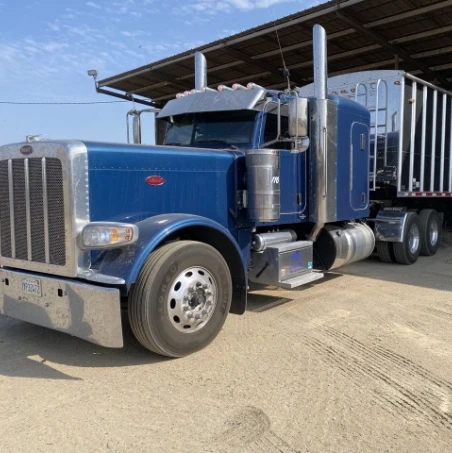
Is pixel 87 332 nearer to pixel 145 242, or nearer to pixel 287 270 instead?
pixel 145 242

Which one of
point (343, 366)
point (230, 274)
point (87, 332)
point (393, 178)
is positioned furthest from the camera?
point (393, 178)

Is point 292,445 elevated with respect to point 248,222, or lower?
lower

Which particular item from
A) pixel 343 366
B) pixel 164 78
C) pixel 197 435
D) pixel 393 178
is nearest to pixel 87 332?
pixel 197 435

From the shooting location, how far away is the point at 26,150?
381 cm

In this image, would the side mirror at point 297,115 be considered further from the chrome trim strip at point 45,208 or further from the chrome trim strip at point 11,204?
the chrome trim strip at point 11,204

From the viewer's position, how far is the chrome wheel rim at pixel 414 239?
27.6 ft

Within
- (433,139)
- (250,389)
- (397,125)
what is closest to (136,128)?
(250,389)

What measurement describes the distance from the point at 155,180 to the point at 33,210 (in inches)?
41.4

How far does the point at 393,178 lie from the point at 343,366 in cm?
517

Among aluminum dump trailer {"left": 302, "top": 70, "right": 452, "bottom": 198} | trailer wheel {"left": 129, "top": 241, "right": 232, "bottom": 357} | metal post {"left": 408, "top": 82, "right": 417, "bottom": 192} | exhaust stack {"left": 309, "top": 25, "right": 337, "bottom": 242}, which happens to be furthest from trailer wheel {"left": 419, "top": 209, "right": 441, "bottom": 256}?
trailer wheel {"left": 129, "top": 241, "right": 232, "bottom": 357}

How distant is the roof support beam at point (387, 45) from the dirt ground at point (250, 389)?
7288 millimetres

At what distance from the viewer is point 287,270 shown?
17.1 ft

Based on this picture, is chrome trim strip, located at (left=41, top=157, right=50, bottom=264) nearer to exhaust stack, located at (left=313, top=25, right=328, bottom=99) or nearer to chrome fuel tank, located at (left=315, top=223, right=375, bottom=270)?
exhaust stack, located at (left=313, top=25, right=328, bottom=99)

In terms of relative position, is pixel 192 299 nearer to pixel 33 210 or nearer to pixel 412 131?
pixel 33 210
